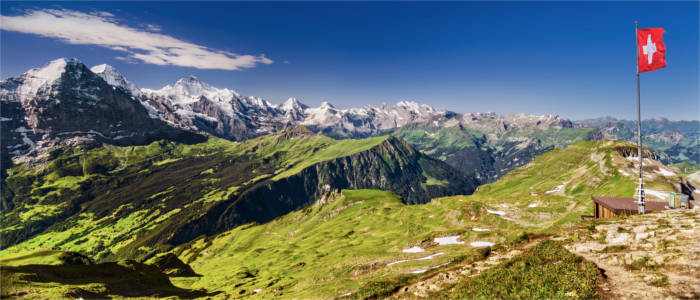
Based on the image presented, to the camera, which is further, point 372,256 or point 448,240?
point 372,256

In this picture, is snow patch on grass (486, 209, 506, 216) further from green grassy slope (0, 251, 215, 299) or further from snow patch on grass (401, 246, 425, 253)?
green grassy slope (0, 251, 215, 299)

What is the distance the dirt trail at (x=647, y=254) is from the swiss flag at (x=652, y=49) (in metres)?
16.8

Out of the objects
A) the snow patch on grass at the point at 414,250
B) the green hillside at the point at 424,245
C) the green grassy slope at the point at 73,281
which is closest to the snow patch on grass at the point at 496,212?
the green hillside at the point at 424,245

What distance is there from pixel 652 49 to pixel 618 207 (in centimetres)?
2282

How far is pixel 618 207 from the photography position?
4166 centimetres

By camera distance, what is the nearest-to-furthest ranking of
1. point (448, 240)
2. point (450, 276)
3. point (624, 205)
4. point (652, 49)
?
point (450, 276), point (652, 49), point (624, 205), point (448, 240)

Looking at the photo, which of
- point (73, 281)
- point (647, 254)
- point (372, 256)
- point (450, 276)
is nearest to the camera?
point (647, 254)

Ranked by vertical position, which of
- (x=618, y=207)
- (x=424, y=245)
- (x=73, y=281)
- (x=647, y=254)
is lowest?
(x=73, y=281)

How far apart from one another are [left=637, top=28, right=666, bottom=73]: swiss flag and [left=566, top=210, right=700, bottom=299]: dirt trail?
55.1ft

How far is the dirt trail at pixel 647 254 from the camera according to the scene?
58.2 feet

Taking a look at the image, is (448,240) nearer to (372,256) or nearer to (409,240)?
(409,240)

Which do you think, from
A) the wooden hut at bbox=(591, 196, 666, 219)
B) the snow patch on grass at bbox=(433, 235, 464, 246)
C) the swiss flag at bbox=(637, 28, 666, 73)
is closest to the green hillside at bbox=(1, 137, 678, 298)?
the snow patch on grass at bbox=(433, 235, 464, 246)

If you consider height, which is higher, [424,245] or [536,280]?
[536,280]

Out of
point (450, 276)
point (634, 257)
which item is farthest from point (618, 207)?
point (450, 276)
